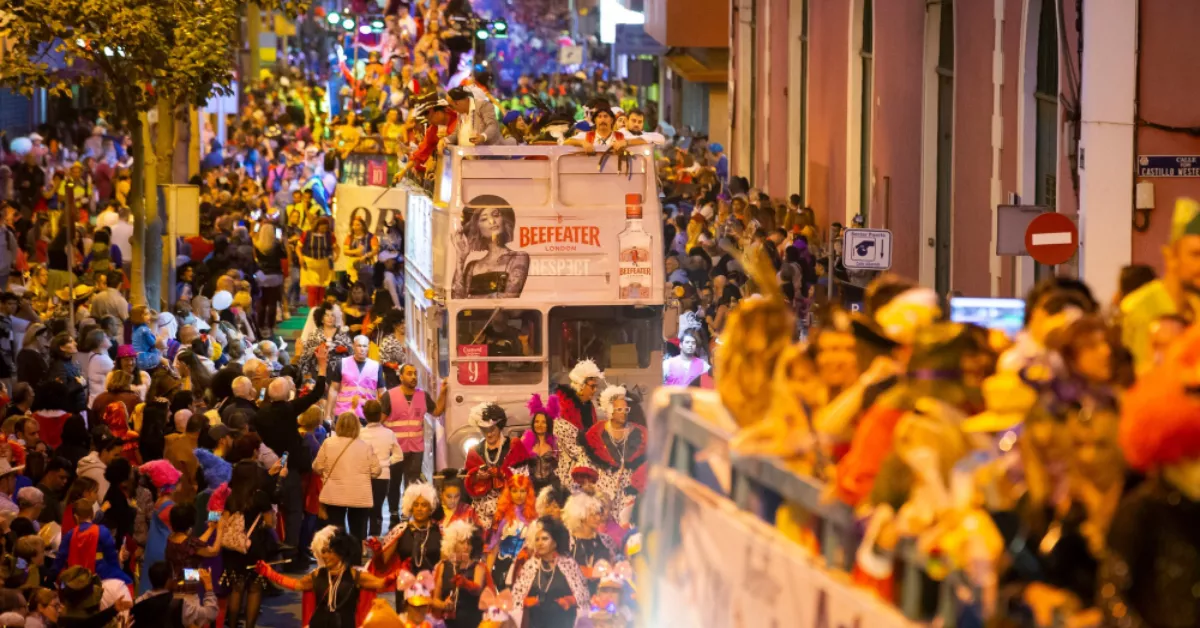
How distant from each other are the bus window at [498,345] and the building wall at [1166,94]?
17.0 ft

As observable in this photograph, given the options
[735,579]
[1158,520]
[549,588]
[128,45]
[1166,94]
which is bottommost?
[549,588]

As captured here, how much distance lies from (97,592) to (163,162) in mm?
14844

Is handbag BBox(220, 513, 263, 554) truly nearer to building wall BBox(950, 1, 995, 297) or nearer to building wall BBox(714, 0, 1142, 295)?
building wall BBox(714, 0, 1142, 295)

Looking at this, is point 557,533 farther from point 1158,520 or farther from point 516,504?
point 1158,520

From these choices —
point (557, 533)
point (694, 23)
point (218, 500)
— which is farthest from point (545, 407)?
point (694, 23)

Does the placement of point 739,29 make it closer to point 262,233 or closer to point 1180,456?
point 262,233

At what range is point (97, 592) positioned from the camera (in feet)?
39.3

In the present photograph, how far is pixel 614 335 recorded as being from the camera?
1784 centimetres

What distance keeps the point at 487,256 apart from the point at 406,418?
5.14 feet

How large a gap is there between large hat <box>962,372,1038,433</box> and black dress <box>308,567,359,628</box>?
743 cm

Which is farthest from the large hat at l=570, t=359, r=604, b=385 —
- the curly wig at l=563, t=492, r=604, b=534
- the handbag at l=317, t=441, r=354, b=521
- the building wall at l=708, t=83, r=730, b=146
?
the building wall at l=708, t=83, r=730, b=146

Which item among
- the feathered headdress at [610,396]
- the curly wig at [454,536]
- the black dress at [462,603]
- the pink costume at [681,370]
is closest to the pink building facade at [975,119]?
the pink costume at [681,370]

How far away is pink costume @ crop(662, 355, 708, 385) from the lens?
17984 millimetres

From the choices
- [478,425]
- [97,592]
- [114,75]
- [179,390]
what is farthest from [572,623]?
[114,75]
